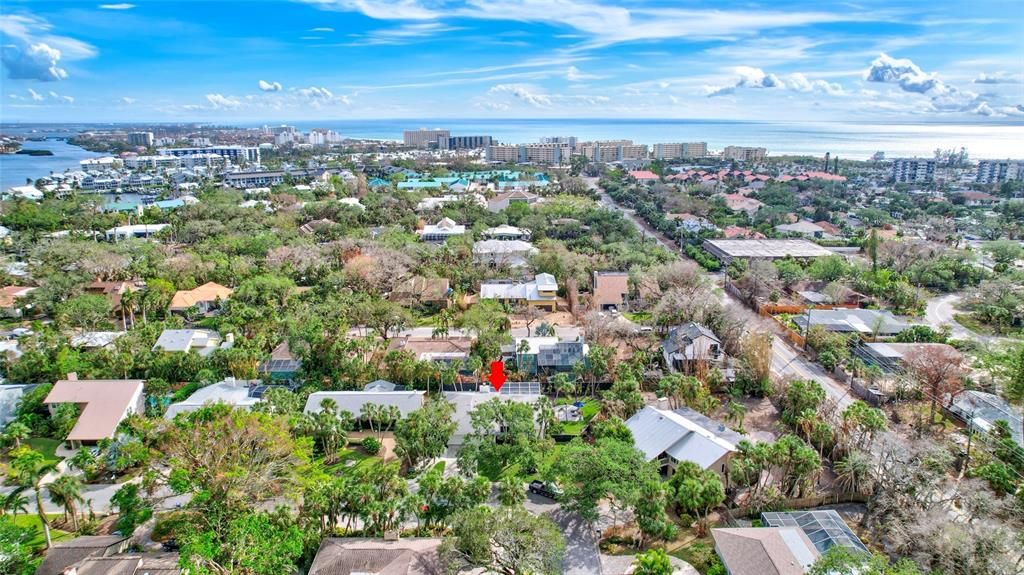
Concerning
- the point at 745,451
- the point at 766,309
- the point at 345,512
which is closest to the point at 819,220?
the point at 766,309

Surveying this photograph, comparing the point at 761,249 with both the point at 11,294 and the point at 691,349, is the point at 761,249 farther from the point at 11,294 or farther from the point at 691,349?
the point at 11,294

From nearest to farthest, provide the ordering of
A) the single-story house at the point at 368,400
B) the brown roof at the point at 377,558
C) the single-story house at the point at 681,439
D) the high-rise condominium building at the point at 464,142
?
the brown roof at the point at 377,558, the single-story house at the point at 681,439, the single-story house at the point at 368,400, the high-rise condominium building at the point at 464,142

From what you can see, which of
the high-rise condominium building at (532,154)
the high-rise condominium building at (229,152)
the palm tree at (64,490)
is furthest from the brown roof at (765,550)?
the high-rise condominium building at (229,152)

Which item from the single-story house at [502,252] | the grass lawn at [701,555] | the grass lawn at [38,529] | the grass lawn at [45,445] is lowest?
the grass lawn at [38,529]

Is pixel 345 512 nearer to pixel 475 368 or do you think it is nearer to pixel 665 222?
pixel 475 368

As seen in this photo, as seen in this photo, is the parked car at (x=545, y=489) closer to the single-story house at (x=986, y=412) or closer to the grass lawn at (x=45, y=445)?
the single-story house at (x=986, y=412)

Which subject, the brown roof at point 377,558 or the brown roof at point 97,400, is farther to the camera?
the brown roof at point 97,400

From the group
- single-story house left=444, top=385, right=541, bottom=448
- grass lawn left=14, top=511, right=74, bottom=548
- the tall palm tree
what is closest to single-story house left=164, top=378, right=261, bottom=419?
grass lawn left=14, top=511, right=74, bottom=548

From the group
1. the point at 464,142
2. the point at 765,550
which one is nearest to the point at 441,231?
the point at 765,550
